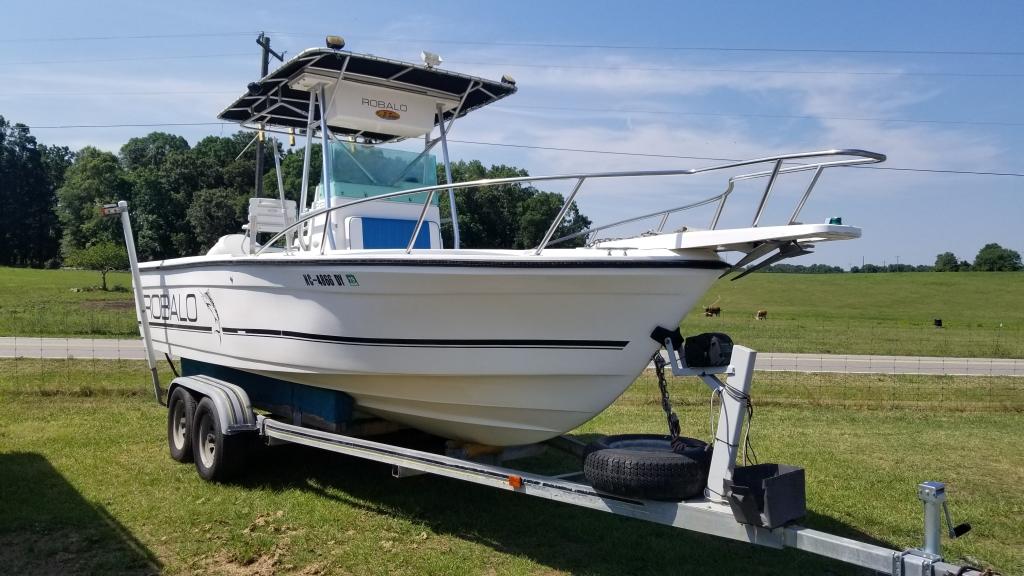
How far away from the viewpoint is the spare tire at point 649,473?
160 inches

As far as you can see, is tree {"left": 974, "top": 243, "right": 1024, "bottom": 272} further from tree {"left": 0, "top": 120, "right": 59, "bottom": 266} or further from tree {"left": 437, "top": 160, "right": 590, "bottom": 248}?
tree {"left": 0, "top": 120, "right": 59, "bottom": 266}

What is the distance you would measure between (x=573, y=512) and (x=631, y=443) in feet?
4.35

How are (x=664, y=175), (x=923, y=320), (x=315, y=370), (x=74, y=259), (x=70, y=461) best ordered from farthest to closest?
(x=74, y=259) < (x=923, y=320) < (x=70, y=461) < (x=315, y=370) < (x=664, y=175)

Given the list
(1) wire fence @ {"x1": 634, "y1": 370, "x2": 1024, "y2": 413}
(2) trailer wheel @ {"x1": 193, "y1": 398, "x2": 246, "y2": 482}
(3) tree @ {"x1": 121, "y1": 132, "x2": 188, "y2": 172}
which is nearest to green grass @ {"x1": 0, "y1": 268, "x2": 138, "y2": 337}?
(2) trailer wheel @ {"x1": 193, "y1": 398, "x2": 246, "y2": 482}

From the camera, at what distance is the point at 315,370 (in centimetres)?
553

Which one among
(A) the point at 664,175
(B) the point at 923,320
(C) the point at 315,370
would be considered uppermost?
(A) the point at 664,175

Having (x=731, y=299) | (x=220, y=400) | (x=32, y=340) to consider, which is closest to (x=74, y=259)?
(x=32, y=340)

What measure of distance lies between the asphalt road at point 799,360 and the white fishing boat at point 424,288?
895 cm

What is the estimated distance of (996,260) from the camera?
68.9 metres

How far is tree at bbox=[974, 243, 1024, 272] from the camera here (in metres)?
67.6

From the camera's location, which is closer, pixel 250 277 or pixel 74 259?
pixel 250 277

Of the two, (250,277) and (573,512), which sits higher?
(250,277)

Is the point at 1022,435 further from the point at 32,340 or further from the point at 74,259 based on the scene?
the point at 74,259

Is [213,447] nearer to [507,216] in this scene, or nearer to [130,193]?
[507,216]
